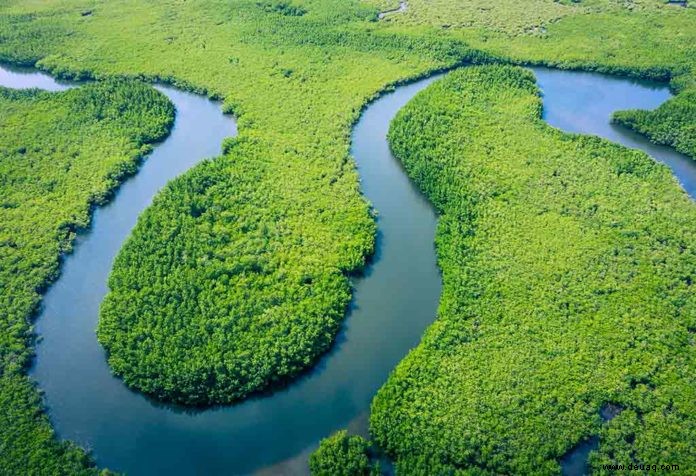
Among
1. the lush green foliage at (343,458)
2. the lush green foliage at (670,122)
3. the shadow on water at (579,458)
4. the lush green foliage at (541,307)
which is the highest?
the lush green foliage at (670,122)

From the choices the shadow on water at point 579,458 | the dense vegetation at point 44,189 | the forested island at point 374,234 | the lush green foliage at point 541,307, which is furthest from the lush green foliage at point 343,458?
the dense vegetation at point 44,189

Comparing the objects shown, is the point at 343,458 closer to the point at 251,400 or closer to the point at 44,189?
the point at 251,400

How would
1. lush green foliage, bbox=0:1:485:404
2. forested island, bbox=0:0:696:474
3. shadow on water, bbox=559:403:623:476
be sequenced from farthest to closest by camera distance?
lush green foliage, bbox=0:1:485:404 < forested island, bbox=0:0:696:474 < shadow on water, bbox=559:403:623:476

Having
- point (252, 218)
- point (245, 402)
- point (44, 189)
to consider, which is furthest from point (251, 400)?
point (44, 189)

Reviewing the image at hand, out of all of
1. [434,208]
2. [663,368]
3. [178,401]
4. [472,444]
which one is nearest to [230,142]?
[434,208]

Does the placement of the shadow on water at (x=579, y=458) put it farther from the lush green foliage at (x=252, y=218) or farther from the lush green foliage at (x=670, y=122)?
the lush green foliage at (x=670, y=122)

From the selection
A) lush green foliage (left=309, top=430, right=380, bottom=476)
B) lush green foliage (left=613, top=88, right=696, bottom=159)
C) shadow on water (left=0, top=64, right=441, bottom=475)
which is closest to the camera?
lush green foliage (left=309, top=430, right=380, bottom=476)

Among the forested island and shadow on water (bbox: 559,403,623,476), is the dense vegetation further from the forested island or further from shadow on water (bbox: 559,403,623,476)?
shadow on water (bbox: 559,403,623,476)

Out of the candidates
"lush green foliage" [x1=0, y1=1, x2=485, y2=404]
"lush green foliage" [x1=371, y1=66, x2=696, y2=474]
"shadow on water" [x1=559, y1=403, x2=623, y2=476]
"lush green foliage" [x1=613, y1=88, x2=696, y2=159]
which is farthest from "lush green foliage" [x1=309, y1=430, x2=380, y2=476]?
"lush green foliage" [x1=613, y1=88, x2=696, y2=159]
